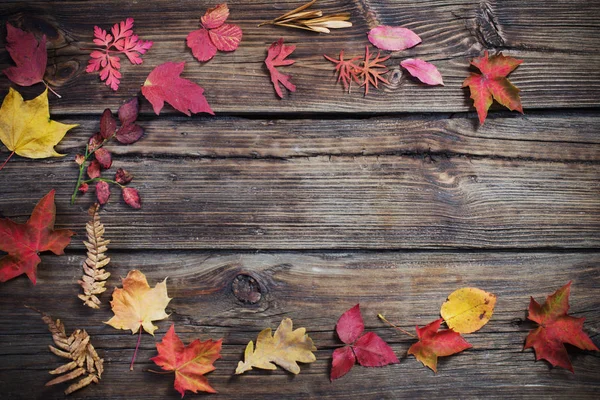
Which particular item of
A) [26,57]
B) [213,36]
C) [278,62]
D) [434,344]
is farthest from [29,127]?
→ [434,344]

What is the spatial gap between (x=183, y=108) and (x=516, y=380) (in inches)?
40.4

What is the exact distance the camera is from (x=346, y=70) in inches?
51.1

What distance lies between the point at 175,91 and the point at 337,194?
455 mm

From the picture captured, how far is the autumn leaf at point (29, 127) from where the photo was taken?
4.08 ft

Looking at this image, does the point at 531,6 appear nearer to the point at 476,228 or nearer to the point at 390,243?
the point at 476,228

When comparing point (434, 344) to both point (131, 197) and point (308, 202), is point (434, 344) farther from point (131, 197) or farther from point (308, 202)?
point (131, 197)

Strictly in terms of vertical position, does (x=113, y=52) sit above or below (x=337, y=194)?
above

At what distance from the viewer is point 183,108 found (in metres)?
1.27

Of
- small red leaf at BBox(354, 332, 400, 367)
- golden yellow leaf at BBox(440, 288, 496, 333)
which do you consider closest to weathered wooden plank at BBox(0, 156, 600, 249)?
golden yellow leaf at BBox(440, 288, 496, 333)

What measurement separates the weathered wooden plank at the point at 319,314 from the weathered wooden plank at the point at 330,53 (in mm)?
371

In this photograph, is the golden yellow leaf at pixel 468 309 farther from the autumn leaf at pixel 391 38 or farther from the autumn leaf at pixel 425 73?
the autumn leaf at pixel 391 38

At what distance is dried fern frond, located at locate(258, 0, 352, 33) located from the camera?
51.0 inches

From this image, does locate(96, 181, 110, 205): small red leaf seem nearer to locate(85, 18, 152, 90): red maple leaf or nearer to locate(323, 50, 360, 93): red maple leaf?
locate(85, 18, 152, 90): red maple leaf

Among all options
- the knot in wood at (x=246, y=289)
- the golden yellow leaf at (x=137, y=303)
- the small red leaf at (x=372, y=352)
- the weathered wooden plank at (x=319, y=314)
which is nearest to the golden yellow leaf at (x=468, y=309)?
the weathered wooden plank at (x=319, y=314)
